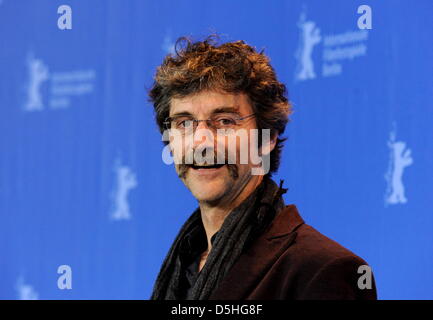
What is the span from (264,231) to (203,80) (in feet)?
1.36

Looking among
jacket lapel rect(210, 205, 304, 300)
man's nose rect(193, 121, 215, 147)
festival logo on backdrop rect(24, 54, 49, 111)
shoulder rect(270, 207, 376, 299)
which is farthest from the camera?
festival logo on backdrop rect(24, 54, 49, 111)

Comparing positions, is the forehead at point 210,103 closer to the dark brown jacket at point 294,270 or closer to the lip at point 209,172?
the lip at point 209,172

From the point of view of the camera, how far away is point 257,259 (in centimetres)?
170

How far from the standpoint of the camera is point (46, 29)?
10.4ft

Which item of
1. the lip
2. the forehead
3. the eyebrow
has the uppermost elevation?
the forehead

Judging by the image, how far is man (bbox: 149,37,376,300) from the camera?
1.64m

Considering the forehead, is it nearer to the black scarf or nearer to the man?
the man

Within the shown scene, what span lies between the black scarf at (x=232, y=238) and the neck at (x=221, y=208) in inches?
0.7

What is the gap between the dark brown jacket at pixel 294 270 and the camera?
1562mm

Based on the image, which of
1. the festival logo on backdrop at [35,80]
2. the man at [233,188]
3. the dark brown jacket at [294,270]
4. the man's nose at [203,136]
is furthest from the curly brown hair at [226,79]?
the festival logo on backdrop at [35,80]

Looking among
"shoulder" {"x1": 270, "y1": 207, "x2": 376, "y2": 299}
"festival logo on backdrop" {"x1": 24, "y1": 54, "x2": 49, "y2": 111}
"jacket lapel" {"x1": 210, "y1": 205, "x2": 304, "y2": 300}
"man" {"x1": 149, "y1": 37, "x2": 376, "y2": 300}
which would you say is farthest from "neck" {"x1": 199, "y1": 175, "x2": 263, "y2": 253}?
"festival logo on backdrop" {"x1": 24, "y1": 54, "x2": 49, "y2": 111}

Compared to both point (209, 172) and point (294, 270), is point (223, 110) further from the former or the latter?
point (294, 270)
